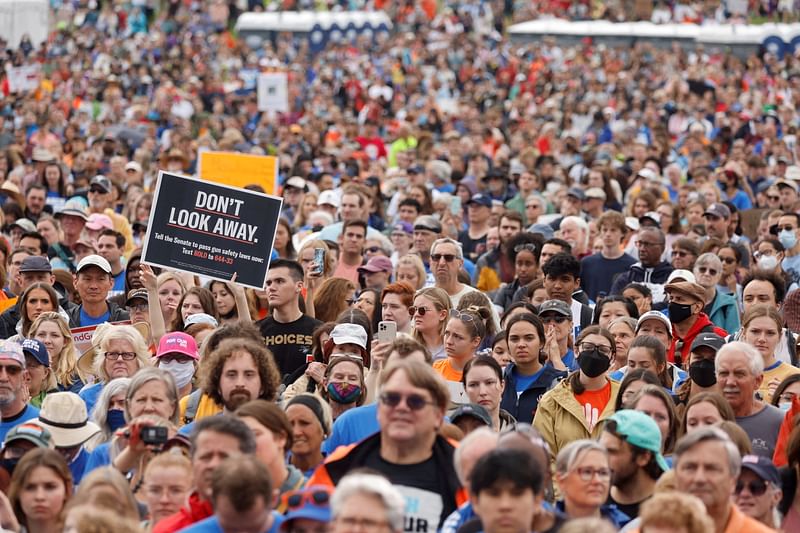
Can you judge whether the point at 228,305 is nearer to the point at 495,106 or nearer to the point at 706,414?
the point at 706,414

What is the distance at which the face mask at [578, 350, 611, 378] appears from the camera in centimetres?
882

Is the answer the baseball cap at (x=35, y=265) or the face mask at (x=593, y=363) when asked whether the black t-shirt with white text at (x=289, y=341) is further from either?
the baseball cap at (x=35, y=265)

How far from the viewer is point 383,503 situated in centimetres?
546

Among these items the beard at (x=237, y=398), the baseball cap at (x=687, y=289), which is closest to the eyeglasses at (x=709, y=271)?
the baseball cap at (x=687, y=289)

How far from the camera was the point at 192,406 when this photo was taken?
28.0 ft

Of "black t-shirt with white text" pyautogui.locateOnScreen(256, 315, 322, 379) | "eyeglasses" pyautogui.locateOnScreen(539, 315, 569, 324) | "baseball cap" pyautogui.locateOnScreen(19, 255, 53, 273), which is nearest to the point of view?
"eyeglasses" pyautogui.locateOnScreen(539, 315, 569, 324)

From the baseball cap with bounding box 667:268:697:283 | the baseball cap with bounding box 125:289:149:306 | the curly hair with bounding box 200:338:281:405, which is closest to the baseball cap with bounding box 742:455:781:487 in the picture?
the curly hair with bounding box 200:338:281:405

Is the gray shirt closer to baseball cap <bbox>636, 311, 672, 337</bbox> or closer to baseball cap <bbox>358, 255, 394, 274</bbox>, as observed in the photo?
baseball cap <bbox>636, 311, 672, 337</bbox>

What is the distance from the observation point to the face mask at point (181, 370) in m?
9.22

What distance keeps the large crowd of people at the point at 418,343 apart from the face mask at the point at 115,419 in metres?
0.01

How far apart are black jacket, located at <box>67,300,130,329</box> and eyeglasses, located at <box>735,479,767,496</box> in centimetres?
563

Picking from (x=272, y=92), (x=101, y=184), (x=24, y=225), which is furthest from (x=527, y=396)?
(x=272, y=92)

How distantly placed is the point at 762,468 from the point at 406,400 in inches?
58.4

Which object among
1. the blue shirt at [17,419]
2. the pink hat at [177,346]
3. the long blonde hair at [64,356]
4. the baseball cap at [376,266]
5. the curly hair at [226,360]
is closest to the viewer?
the curly hair at [226,360]
